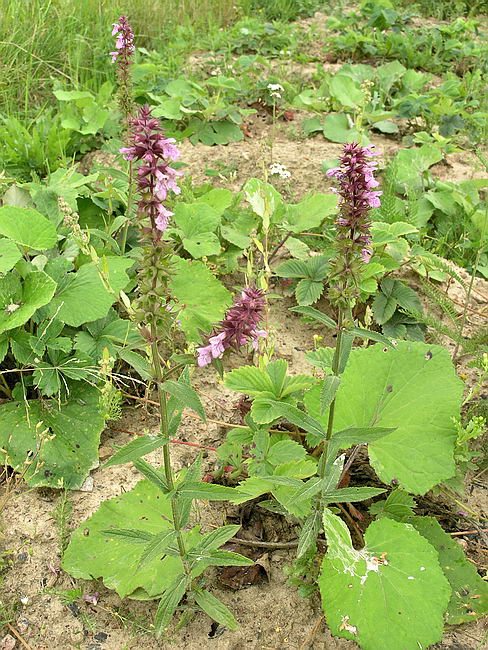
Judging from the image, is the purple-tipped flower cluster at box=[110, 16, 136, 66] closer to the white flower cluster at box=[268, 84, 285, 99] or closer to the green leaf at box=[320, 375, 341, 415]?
the white flower cluster at box=[268, 84, 285, 99]

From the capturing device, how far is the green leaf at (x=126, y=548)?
189 centimetres

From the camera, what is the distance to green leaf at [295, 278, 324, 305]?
2.88 m

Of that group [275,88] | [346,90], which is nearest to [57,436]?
[275,88]

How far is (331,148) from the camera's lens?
4.37 meters

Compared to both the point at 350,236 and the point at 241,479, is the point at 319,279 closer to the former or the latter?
the point at 241,479

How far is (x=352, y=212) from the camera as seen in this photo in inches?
57.2

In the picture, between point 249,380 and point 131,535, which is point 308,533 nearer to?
point 131,535

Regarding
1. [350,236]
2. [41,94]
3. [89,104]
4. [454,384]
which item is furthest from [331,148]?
[350,236]

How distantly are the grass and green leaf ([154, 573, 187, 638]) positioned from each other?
12.0ft

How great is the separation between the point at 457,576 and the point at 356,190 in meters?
1.32

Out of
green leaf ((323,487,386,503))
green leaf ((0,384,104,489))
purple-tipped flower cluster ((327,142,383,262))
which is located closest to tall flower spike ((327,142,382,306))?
purple-tipped flower cluster ((327,142,383,262))

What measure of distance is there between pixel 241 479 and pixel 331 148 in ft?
9.48

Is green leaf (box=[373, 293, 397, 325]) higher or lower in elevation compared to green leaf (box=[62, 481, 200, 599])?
higher

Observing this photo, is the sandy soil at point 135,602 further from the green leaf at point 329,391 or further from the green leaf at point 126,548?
the green leaf at point 329,391
